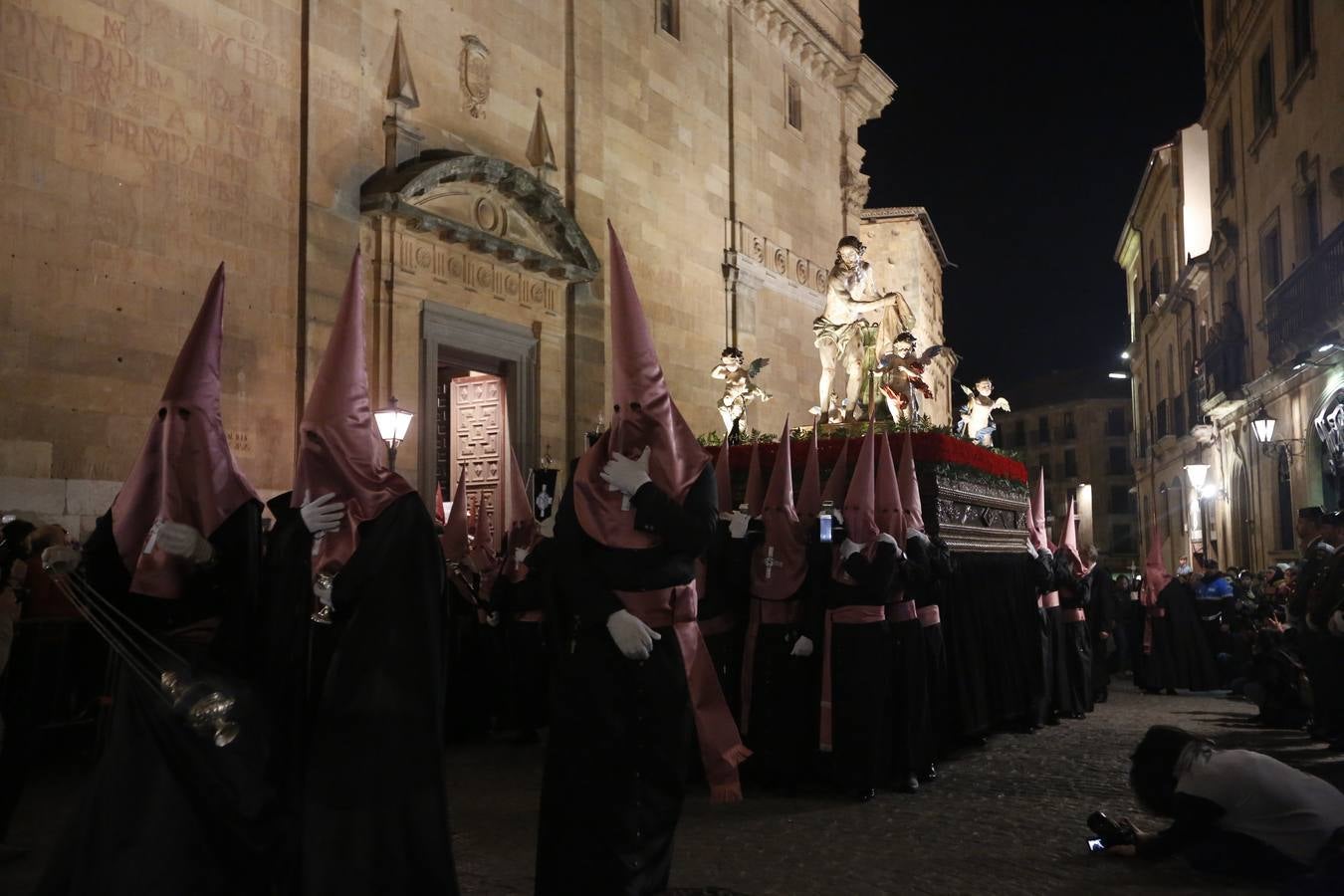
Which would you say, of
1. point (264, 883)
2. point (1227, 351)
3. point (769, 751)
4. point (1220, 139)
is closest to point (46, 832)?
point (264, 883)

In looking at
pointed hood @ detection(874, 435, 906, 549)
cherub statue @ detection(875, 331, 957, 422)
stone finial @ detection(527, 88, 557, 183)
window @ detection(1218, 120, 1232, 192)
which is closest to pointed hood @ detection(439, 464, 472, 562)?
pointed hood @ detection(874, 435, 906, 549)

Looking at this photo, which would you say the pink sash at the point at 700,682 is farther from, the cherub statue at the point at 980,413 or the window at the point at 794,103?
the window at the point at 794,103

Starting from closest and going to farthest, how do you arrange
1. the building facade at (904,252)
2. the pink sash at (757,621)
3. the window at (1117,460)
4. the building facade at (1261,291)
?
the pink sash at (757,621), the building facade at (1261,291), the building facade at (904,252), the window at (1117,460)

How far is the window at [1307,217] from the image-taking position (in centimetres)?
1847

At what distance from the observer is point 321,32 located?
12758 millimetres

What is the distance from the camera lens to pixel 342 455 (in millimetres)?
4238

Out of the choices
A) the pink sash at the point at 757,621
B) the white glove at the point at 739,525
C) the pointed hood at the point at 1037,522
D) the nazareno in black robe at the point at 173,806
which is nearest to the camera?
the nazareno in black robe at the point at 173,806

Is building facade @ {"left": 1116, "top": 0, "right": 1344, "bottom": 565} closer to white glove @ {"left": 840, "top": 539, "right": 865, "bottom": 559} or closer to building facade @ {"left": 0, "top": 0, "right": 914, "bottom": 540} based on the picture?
building facade @ {"left": 0, "top": 0, "right": 914, "bottom": 540}

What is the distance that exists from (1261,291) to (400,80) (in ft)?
55.0

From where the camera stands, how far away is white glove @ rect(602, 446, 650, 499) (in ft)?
14.4

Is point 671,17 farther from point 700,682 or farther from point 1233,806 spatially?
point 1233,806

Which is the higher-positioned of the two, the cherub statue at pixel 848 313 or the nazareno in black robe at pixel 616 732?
the cherub statue at pixel 848 313

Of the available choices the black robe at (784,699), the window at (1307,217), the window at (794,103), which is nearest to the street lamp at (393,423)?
the black robe at (784,699)

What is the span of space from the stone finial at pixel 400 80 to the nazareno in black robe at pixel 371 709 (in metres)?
10.5
